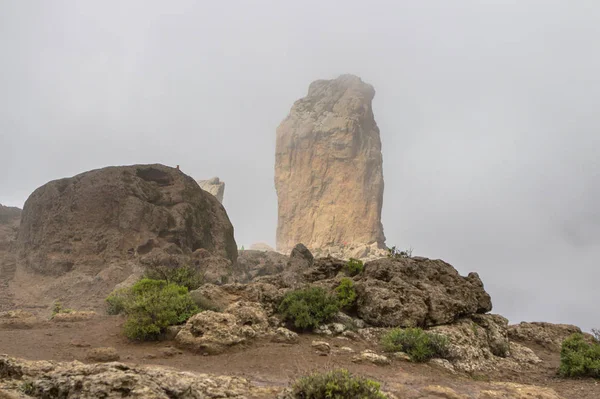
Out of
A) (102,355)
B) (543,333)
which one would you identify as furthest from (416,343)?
(543,333)

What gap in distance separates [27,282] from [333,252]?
67022 millimetres

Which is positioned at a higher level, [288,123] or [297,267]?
[288,123]

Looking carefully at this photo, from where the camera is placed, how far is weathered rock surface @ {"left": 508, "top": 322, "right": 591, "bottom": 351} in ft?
63.2

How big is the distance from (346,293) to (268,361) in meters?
5.85

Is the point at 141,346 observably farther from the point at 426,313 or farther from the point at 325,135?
the point at 325,135

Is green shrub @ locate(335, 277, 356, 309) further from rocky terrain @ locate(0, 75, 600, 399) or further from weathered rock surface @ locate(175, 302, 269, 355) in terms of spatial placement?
weathered rock surface @ locate(175, 302, 269, 355)

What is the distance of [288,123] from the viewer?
108 meters

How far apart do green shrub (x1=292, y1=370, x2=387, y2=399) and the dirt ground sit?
2.26m

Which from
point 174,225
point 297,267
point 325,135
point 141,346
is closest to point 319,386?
point 141,346

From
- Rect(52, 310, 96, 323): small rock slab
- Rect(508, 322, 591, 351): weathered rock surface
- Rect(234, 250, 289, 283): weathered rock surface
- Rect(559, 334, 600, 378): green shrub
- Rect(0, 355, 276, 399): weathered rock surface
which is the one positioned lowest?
Rect(52, 310, 96, 323): small rock slab

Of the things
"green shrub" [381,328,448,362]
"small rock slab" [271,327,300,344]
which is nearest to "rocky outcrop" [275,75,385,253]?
"green shrub" [381,328,448,362]

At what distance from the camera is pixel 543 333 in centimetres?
1989

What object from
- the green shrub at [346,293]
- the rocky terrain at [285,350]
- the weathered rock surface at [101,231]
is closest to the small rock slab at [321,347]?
the rocky terrain at [285,350]

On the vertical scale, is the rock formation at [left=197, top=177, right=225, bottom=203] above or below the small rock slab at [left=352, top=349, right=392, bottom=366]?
above
